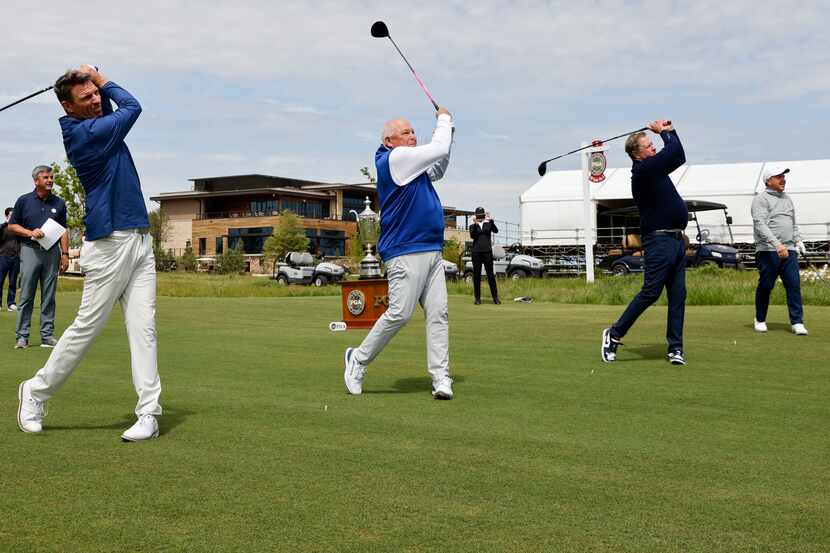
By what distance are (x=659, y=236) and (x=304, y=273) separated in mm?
31035

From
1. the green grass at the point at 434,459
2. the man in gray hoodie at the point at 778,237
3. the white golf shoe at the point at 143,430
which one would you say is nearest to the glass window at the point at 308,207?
the man in gray hoodie at the point at 778,237

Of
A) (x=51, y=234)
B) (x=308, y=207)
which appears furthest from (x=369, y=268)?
(x=308, y=207)

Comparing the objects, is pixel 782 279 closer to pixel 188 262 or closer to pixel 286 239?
pixel 286 239

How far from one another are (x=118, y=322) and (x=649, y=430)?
9.93 metres

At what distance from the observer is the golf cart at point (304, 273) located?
38344mm

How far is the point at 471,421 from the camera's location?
5.48 meters

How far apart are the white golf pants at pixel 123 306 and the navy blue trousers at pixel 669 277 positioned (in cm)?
465

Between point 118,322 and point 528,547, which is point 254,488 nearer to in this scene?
point 528,547

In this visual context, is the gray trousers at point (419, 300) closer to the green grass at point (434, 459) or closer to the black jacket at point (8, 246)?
the green grass at point (434, 459)

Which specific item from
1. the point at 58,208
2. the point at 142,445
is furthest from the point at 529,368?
the point at 58,208

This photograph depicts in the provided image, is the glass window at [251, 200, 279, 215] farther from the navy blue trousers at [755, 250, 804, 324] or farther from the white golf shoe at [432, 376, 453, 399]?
the white golf shoe at [432, 376, 453, 399]

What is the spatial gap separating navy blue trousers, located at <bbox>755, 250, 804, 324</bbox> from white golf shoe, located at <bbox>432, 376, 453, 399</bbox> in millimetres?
5643

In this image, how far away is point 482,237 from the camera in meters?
18.5

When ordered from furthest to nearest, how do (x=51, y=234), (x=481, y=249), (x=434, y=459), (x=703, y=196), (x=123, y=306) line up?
(x=703, y=196) → (x=481, y=249) → (x=51, y=234) → (x=123, y=306) → (x=434, y=459)
